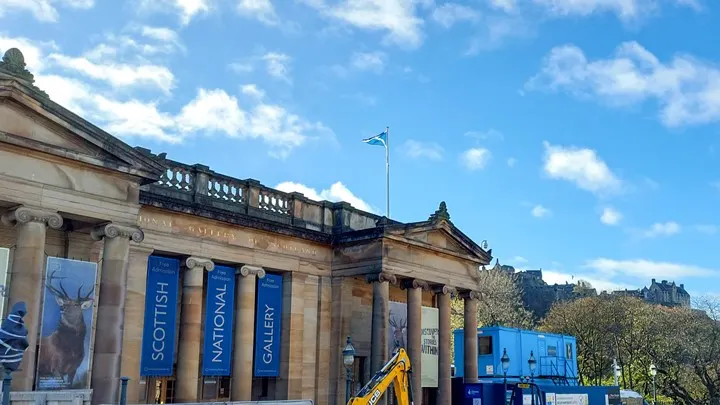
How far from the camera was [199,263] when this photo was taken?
24609mm

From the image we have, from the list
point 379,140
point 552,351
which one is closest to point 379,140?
point 379,140

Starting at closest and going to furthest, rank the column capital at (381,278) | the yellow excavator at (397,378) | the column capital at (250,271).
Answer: the yellow excavator at (397,378), the column capital at (250,271), the column capital at (381,278)

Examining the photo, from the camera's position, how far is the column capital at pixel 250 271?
26031 millimetres

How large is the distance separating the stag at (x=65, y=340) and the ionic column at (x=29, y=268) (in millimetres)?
380

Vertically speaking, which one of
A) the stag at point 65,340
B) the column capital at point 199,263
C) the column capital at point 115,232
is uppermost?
the column capital at point 115,232

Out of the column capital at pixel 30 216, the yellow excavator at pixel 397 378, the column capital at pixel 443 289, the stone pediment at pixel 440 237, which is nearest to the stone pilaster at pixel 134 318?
the column capital at pixel 30 216

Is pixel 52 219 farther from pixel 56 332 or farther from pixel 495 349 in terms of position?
pixel 495 349

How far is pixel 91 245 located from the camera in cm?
2212

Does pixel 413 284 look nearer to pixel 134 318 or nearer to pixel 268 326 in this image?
pixel 268 326

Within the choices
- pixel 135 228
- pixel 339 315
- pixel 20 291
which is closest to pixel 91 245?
pixel 135 228

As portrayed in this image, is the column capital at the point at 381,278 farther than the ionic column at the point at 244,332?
Yes

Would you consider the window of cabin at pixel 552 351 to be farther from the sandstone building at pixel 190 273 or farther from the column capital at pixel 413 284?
the column capital at pixel 413 284

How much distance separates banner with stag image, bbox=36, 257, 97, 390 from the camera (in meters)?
19.3

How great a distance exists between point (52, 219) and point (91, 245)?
298 cm
